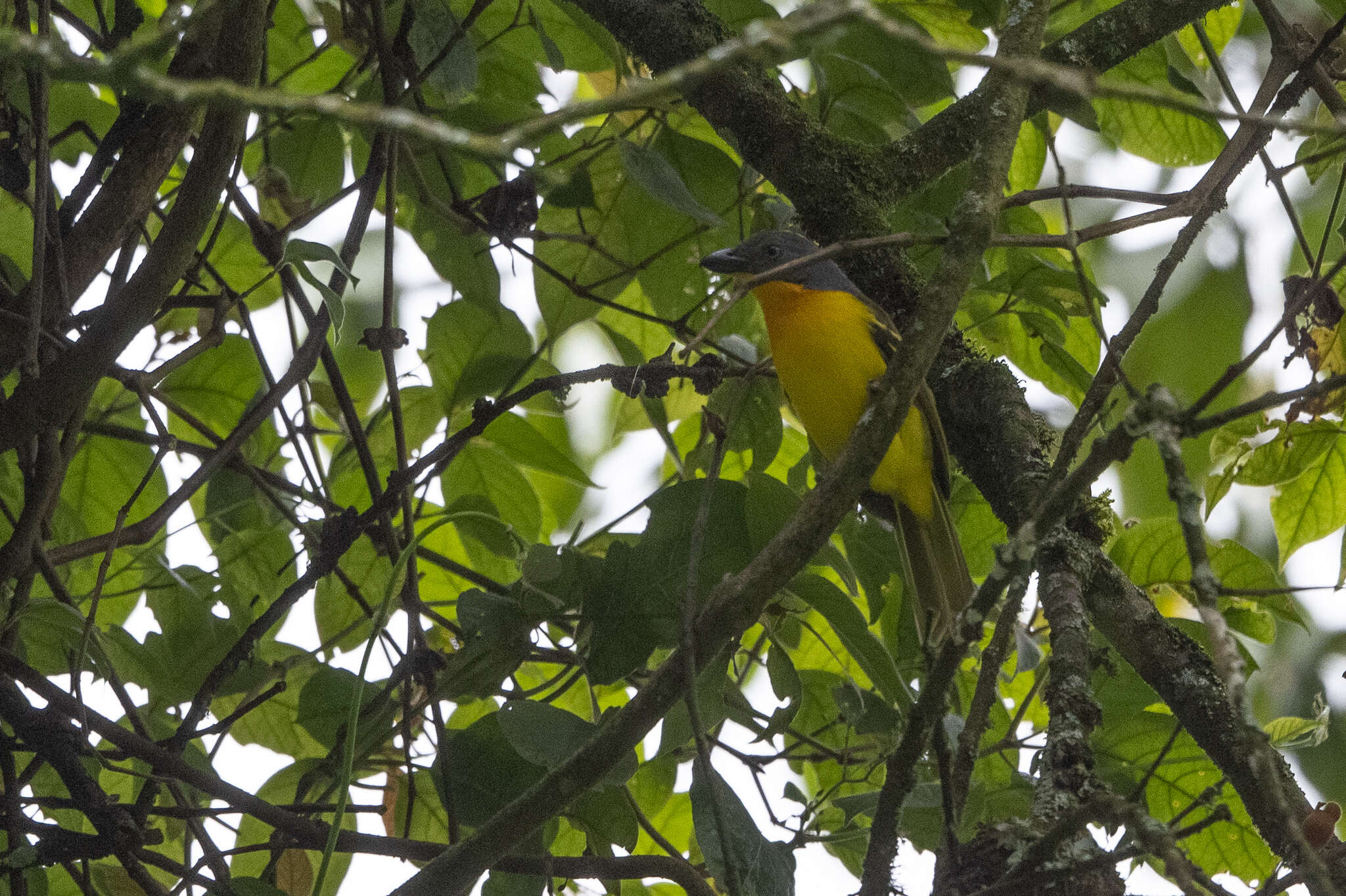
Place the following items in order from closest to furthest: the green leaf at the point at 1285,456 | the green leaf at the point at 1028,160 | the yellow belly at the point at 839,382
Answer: the green leaf at the point at 1285,456, the green leaf at the point at 1028,160, the yellow belly at the point at 839,382

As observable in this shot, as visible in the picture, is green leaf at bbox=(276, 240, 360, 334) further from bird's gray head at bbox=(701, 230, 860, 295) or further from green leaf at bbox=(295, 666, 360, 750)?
bird's gray head at bbox=(701, 230, 860, 295)

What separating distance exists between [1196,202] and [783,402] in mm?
1381

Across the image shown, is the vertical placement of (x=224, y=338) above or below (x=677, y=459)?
above

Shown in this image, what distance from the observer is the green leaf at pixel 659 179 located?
1.91 meters

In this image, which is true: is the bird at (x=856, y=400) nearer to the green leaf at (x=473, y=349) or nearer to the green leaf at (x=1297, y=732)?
the green leaf at (x=473, y=349)

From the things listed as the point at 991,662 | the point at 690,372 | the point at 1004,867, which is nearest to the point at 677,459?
the point at 690,372

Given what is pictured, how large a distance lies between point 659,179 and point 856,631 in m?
0.80

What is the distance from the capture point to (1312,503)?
232 centimetres

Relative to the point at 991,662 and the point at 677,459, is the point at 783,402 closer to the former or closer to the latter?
the point at 677,459

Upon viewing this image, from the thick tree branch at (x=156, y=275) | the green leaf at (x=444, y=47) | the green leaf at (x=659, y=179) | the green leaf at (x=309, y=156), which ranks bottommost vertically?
the thick tree branch at (x=156, y=275)

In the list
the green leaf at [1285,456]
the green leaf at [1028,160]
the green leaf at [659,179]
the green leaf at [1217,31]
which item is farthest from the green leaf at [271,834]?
the green leaf at [1217,31]

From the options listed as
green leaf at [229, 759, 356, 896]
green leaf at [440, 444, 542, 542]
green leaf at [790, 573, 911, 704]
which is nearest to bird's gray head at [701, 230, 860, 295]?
green leaf at [440, 444, 542, 542]

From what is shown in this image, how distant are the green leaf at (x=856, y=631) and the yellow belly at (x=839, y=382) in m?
1.15

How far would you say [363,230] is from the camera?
2172mm
